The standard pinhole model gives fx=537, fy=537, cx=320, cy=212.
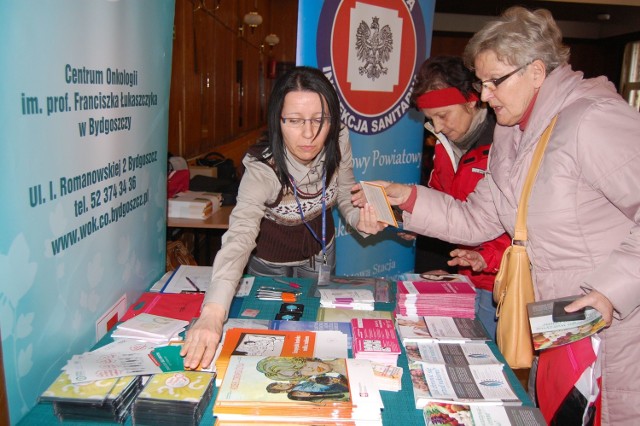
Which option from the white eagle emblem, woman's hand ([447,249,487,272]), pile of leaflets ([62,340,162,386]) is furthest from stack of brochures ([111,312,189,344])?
the white eagle emblem

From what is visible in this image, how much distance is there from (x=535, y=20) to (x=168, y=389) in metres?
1.45

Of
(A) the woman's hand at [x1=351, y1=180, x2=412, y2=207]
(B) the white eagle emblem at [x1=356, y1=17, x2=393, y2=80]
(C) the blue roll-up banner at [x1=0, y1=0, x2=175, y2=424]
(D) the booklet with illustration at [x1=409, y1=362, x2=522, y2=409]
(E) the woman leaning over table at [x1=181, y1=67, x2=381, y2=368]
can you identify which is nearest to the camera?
(C) the blue roll-up banner at [x1=0, y1=0, x2=175, y2=424]

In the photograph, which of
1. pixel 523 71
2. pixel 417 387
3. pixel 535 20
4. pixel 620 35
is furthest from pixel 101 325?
pixel 620 35

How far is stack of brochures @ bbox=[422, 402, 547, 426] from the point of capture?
49.1 inches

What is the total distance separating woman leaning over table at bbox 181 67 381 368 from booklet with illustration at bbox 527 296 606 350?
2.61 feet

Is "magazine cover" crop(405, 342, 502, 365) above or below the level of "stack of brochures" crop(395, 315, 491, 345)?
below

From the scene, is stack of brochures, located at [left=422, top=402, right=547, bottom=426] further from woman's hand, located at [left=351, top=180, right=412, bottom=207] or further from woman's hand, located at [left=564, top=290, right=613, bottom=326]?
woman's hand, located at [left=351, top=180, right=412, bottom=207]

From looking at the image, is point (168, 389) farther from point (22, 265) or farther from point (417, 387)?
point (417, 387)

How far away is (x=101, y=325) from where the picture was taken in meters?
1.67

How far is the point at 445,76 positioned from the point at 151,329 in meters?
1.54

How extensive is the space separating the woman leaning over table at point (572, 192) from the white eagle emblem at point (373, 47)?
120 centimetres

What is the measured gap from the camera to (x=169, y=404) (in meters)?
1.24

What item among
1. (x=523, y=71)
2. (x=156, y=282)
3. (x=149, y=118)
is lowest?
(x=156, y=282)

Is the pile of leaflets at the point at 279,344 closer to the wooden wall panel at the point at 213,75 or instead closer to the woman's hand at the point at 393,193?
the woman's hand at the point at 393,193
